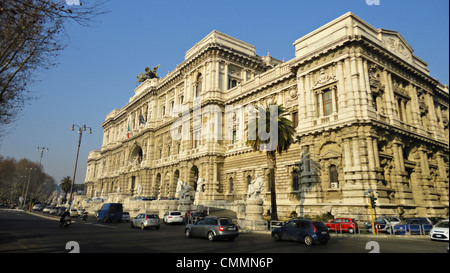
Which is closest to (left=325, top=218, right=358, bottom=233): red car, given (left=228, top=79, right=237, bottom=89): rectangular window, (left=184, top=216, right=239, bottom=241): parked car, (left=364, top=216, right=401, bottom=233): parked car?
(left=364, top=216, right=401, bottom=233): parked car

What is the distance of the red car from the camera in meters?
17.6

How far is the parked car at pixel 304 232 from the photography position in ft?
42.0

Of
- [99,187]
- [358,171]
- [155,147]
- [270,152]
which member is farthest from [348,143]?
[99,187]

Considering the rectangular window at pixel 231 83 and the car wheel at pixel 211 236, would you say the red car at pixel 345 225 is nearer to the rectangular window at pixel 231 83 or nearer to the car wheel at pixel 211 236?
the car wheel at pixel 211 236

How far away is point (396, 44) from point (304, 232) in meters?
25.1

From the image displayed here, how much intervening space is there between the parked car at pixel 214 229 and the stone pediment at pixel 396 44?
2397 centimetres

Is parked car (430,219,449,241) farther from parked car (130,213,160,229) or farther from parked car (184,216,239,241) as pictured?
parked car (130,213,160,229)

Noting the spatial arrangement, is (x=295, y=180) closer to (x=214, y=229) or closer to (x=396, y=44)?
(x=214, y=229)

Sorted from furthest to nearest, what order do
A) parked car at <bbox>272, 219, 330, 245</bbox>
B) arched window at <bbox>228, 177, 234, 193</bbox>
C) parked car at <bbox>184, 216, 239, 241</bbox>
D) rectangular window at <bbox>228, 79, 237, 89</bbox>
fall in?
rectangular window at <bbox>228, 79, 237, 89</bbox> → arched window at <bbox>228, 177, 234, 193</bbox> → parked car at <bbox>184, 216, 239, 241</bbox> → parked car at <bbox>272, 219, 330, 245</bbox>

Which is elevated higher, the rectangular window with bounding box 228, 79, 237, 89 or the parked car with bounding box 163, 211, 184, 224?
the rectangular window with bounding box 228, 79, 237, 89

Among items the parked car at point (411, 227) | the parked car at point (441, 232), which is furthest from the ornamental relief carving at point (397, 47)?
the parked car at point (441, 232)

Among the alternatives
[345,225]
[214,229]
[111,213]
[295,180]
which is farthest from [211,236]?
[111,213]

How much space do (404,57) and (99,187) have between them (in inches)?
3028

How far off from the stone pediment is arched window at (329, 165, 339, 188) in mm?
13456
